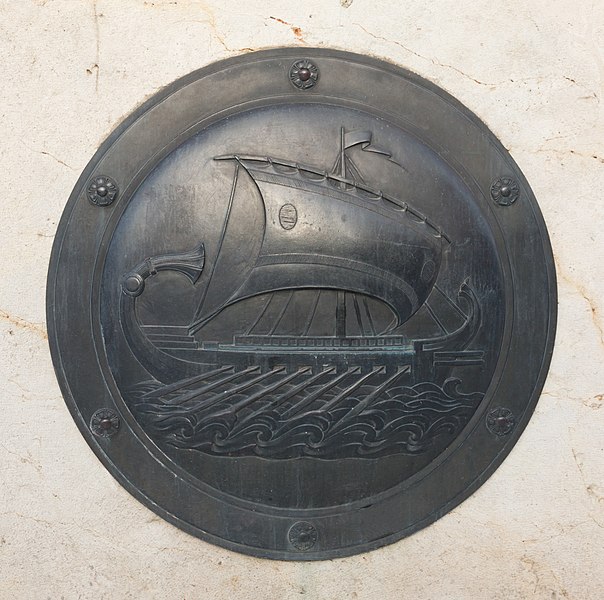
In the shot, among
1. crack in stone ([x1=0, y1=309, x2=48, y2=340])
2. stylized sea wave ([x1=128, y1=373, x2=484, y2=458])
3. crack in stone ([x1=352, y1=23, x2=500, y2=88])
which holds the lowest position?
stylized sea wave ([x1=128, y1=373, x2=484, y2=458])

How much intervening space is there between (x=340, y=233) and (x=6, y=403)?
2.83 ft

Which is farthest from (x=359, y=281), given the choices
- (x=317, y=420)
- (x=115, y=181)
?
(x=115, y=181)

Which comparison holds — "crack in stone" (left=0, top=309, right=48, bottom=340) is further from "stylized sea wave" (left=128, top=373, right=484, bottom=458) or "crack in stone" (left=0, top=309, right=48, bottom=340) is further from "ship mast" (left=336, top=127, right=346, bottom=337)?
"ship mast" (left=336, top=127, right=346, bottom=337)

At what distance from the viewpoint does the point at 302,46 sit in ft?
6.89

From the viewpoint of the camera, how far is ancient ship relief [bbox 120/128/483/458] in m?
2.03

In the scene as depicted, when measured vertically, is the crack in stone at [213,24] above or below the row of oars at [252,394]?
above

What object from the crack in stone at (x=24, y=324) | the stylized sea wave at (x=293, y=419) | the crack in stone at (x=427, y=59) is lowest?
the stylized sea wave at (x=293, y=419)

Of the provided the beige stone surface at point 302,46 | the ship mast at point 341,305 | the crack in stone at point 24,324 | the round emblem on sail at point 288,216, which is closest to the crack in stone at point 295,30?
the beige stone surface at point 302,46

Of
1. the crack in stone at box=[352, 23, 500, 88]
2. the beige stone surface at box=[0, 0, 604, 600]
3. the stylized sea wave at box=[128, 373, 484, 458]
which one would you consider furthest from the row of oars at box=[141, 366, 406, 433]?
the crack in stone at box=[352, 23, 500, 88]

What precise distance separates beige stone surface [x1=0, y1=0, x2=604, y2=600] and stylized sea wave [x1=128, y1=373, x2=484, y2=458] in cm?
21

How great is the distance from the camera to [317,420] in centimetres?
208

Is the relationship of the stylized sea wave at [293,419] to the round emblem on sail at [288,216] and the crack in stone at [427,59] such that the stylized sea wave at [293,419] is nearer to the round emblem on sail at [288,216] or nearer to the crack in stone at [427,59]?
the round emblem on sail at [288,216]

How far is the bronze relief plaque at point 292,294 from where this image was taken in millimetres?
2031

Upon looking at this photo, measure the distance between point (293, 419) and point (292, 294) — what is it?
29 cm
